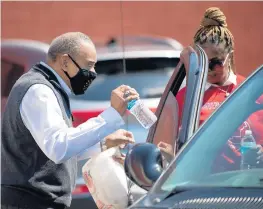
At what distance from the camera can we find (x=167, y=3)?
12242mm

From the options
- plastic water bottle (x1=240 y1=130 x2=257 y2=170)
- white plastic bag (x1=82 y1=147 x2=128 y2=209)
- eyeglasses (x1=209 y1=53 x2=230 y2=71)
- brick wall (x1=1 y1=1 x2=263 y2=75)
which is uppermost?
plastic water bottle (x1=240 y1=130 x2=257 y2=170)

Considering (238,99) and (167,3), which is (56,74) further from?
(167,3)

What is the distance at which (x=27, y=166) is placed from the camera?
4.72 meters

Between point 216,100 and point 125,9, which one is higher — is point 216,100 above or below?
above

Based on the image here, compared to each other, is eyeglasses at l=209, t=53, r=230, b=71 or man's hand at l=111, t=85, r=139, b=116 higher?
man's hand at l=111, t=85, r=139, b=116

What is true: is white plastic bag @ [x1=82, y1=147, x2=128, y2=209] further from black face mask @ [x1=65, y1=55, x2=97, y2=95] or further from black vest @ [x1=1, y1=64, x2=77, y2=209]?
black face mask @ [x1=65, y1=55, x2=97, y2=95]

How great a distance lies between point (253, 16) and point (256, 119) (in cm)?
779

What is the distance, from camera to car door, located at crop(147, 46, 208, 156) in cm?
441

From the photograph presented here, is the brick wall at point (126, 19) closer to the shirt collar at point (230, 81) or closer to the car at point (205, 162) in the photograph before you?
the shirt collar at point (230, 81)

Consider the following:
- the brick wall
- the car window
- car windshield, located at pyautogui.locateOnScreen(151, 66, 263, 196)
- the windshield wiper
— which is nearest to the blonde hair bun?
car windshield, located at pyautogui.locateOnScreen(151, 66, 263, 196)

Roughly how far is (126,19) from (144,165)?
8116 millimetres

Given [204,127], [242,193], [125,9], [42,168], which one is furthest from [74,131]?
[125,9]

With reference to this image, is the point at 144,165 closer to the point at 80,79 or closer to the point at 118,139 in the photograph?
the point at 118,139

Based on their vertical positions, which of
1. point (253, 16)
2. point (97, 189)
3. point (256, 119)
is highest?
point (256, 119)
